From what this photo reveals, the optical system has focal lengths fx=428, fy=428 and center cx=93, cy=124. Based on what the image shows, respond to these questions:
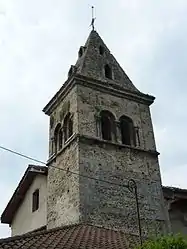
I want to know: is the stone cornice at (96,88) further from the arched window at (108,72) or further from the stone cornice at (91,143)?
the stone cornice at (91,143)

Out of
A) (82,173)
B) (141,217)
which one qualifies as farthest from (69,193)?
(141,217)

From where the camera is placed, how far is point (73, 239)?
12.0 m

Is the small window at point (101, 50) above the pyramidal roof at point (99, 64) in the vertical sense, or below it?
above

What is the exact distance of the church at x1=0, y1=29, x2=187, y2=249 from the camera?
50.8 feet

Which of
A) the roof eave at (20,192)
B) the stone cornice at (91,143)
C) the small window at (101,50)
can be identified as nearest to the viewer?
the stone cornice at (91,143)

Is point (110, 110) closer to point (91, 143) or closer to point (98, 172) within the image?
point (91, 143)

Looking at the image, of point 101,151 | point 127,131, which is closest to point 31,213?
point 101,151

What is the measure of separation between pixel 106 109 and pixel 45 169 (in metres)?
3.74

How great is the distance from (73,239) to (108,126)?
7099 mm

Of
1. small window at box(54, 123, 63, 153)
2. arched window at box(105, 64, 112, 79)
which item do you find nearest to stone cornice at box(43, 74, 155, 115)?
arched window at box(105, 64, 112, 79)

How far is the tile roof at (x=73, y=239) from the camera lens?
11031 millimetres

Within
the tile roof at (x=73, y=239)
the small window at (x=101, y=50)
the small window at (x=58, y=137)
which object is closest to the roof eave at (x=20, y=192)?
the small window at (x=58, y=137)

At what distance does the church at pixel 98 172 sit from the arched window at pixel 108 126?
0.14 ft

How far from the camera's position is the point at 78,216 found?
1492 cm
